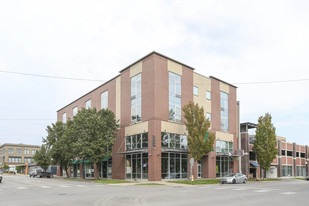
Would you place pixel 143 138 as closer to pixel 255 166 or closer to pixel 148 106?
pixel 148 106

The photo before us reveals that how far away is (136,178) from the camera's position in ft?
125

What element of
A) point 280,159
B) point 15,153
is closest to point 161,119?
point 280,159

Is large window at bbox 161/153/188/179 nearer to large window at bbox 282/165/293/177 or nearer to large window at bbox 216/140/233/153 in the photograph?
large window at bbox 216/140/233/153

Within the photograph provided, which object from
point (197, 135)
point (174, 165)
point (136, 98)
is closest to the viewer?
point (197, 135)

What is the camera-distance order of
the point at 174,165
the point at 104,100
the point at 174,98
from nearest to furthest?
the point at 174,165, the point at 174,98, the point at 104,100

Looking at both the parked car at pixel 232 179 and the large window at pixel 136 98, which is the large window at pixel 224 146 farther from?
the large window at pixel 136 98

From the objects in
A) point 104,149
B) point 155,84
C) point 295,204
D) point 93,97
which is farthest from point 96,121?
point 295,204

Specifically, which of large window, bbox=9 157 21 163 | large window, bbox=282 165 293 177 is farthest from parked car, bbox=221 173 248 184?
large window, bbox=9 157 21 163

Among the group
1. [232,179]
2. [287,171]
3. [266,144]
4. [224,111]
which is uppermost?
Result: [224,111]

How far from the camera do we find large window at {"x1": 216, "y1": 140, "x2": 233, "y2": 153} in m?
46.2

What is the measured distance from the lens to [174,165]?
38.3 m

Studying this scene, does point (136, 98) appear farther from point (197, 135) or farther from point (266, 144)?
point (266, 144)

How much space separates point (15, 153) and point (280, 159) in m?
104

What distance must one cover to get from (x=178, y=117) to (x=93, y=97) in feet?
63.9
